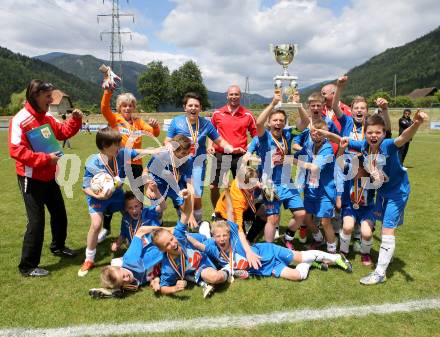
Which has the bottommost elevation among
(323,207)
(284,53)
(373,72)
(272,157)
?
(323,207)

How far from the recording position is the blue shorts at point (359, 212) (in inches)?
181

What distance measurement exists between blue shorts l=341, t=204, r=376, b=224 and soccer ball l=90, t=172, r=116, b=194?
321cm

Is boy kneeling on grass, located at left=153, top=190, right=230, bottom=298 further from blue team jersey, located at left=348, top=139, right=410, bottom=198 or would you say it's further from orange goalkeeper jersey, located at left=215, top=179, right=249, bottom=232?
blue team jersey, located at left=348, top=139, right=410, bottom=198

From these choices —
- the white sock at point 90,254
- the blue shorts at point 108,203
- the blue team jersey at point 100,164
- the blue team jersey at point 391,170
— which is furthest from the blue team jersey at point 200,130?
the blue team jersey at point 391,170

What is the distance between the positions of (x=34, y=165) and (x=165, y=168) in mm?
1690

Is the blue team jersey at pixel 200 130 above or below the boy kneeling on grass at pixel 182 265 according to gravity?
above

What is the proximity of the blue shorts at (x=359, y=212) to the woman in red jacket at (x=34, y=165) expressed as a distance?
3.91 m

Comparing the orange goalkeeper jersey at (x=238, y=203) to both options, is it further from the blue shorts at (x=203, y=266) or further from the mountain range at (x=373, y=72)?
the mountain range at (x=373, y=72)

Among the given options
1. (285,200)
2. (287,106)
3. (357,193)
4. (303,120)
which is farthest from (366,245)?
(287,106)

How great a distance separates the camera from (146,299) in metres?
3.74

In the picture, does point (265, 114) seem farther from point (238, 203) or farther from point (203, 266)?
point (203, 266)

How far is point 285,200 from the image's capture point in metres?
4.93

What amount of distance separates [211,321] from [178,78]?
3216 inches

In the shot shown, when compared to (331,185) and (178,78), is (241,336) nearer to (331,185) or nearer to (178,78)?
(331,185)
